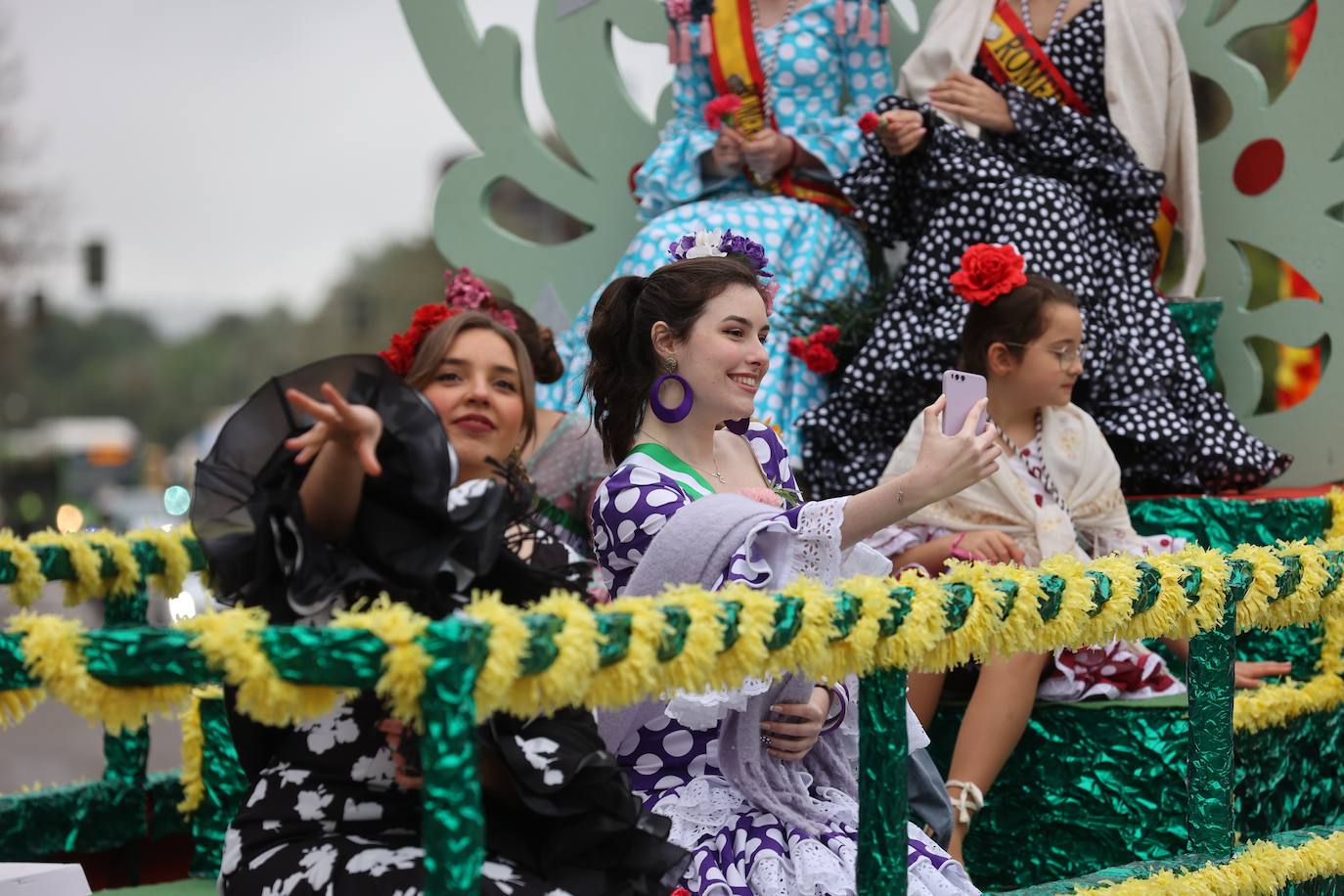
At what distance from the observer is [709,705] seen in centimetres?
264

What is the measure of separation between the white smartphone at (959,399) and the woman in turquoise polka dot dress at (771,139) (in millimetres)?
2280

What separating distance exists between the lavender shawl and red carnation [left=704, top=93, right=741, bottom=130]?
2.77m

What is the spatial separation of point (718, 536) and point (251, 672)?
1007 millimetres

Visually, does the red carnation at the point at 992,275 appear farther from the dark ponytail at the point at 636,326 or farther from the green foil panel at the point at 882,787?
the green foil panel at the point at 882,787

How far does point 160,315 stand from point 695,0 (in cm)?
6250

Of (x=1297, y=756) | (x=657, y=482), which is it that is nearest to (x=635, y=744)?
(x=657, y=482)

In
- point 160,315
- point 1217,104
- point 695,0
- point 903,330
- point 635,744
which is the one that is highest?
point 695,0

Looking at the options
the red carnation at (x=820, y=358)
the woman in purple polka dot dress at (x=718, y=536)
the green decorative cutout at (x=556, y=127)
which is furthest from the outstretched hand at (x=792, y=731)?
the green decorative cutout at (x=556, y=127)

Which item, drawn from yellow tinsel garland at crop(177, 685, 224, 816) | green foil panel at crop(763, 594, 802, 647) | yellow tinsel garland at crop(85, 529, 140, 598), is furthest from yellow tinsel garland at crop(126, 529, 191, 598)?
green foil panel at crop(763, 594, 802, 647)

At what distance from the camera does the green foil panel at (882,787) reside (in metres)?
2.28

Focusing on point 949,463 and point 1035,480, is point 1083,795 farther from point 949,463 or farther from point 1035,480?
point 949,463

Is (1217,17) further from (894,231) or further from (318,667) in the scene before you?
(318,667)

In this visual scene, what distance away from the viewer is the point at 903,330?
4.62 metres

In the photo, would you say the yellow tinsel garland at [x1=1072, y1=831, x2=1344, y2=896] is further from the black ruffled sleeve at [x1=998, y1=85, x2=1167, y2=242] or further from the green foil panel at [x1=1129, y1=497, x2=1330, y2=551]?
the black ruffled sleeve at [x1=998, y1=85, x2=1167, y2=242]
